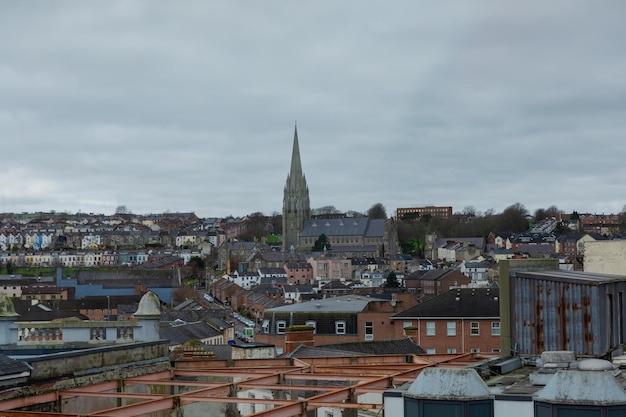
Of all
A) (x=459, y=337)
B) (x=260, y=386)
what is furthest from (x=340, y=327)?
(x=260, y=386)

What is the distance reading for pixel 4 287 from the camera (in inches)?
5030

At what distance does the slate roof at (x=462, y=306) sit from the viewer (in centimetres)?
4816

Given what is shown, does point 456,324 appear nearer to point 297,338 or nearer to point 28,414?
point 297,338

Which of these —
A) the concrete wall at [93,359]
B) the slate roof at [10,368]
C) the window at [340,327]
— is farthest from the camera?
the window at [340,327]

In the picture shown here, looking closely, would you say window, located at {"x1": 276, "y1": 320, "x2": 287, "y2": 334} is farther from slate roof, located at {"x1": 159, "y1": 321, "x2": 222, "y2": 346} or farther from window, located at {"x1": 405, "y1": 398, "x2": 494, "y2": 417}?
window, located at {"x1": 405, "y1": 398, "x2": 494, "y2": 417}

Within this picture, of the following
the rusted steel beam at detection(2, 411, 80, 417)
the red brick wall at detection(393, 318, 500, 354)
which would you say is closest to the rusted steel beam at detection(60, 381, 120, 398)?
the rusted steel beam at detection(2, 411, 80, 417)

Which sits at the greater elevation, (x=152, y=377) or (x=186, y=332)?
(x=152, y=377)

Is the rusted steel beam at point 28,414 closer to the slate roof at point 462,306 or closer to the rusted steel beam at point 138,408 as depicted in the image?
the rusted steel beam at point 138,408

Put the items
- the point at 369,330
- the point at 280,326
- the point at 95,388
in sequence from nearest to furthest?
the point at 95,388 → the point at 369,330 → the point at 280,326

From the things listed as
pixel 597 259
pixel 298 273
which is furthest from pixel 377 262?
pixel 597 259

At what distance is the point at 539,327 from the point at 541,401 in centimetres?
800

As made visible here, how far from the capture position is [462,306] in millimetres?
48875

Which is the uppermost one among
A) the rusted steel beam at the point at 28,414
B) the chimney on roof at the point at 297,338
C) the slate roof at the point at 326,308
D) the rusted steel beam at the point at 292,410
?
the rusted steel beam at the point at 28,414

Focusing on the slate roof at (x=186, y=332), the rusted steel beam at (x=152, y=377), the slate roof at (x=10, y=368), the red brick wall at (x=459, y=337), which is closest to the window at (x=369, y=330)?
the red brick wall at (x=459, y=337)
